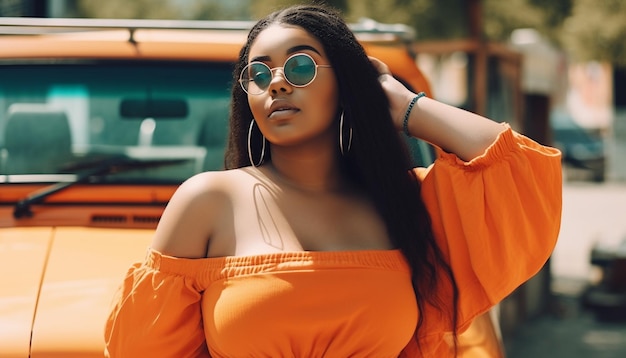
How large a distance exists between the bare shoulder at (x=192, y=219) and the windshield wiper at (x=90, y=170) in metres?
1.17

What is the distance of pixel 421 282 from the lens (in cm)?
212

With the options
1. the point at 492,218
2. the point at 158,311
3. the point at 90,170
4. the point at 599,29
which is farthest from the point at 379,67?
the point at 599,29

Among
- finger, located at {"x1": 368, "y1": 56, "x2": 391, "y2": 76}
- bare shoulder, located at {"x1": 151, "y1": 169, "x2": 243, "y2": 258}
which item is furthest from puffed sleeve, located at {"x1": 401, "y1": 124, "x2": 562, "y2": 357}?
bare shoulder, located at {"x1": 151, "y1": 169, "x2": 243, "y2": 258}

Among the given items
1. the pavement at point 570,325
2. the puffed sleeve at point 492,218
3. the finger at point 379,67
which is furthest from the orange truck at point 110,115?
the pavement at point 570,325

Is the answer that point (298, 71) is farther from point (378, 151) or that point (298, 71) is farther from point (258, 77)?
point (378, 151)

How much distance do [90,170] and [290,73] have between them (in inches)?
53.2

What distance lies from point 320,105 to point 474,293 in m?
0.54

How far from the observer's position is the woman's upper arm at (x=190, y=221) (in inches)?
79.8

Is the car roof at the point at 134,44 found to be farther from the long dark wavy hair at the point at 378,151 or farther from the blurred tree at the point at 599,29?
the blurred tree at the point at 599,29

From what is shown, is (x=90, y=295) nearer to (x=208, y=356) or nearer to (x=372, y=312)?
(x=208, y=356)

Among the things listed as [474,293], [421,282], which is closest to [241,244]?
[421,282]

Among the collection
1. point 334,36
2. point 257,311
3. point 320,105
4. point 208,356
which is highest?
point 334,36

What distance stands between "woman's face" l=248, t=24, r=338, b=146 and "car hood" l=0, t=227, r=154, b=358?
1.95 ft

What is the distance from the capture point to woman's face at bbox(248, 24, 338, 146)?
2.09 metres
